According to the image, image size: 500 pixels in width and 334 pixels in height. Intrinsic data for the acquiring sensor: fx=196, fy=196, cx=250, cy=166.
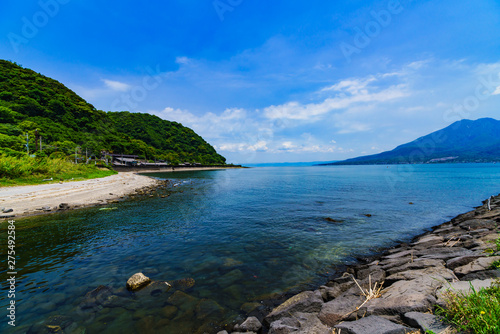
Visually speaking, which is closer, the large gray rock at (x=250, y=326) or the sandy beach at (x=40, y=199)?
the large gray rock at (x=250, y=326)

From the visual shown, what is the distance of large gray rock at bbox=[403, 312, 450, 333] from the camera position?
3922 mm

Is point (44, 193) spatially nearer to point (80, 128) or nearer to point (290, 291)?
point (290, 291)

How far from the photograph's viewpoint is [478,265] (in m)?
6.72

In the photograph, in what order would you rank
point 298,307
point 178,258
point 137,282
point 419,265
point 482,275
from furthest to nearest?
point 178,258, point 137,282, point 419,265, point 298,307, point 482,275

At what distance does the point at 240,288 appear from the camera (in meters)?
8.91

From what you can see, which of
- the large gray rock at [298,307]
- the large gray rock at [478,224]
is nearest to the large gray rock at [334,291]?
the large gray rock at [298,307]

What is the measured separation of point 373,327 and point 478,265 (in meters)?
5.41

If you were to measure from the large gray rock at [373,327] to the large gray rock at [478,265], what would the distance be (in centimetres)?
446

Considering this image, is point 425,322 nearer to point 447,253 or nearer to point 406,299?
point 406,299

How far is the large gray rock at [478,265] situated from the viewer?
6.55m

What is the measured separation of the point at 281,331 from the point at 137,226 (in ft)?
53.4

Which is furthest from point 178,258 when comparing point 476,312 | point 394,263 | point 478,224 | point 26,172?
point 26,172

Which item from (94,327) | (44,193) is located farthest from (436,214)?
(44,193)

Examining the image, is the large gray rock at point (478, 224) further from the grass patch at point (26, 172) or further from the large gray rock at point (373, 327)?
the grass patch at point (26, 172)
